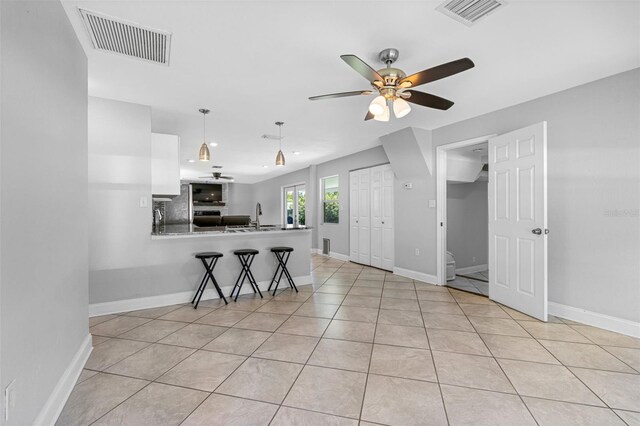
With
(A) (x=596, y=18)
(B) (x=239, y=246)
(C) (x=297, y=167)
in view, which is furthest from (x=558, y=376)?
(C) (x=297, y=167)

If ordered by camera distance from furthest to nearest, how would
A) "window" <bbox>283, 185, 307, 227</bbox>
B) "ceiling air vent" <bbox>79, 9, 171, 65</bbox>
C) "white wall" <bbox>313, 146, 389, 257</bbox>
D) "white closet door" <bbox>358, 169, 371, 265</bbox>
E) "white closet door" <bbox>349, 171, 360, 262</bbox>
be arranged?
"window" <bbox>283, 185, 307, 227</bbox>
"white closet door" <bbox>349, 171, 360, 262</bbox>
"white closet door" <bbox>358, 169, 371, 265</bbox>
"white wall" <bbox>313, 146, 389, 257</bbox>
"ceiling air vent" <bbox>79, 9, 171, 65</bbox>

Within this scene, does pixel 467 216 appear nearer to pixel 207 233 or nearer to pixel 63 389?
pixel 207 233

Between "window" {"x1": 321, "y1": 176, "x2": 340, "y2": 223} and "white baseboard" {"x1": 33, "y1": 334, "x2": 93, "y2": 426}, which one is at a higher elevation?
"window" {"x1": 321, "y1": 176, "x2": 340, "y2": 223}

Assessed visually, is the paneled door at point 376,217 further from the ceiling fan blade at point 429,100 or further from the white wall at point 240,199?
the white wall at point 240,199

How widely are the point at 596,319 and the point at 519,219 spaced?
1.18 metres

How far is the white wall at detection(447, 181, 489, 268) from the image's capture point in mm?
5438

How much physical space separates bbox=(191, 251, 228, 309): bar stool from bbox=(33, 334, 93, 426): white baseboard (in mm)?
1330

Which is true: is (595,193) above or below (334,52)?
below

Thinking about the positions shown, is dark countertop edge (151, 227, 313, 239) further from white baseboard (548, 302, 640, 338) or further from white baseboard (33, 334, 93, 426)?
white baseboard (548, 302, 640, 338)

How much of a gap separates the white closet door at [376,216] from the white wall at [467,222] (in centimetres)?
129

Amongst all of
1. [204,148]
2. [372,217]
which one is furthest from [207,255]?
[372,217]

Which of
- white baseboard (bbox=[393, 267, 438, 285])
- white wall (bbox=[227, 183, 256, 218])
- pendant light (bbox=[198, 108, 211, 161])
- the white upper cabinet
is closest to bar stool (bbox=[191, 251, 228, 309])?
the white upper cabinet

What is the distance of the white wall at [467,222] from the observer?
17.8ft

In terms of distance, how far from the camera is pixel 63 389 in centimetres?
171
